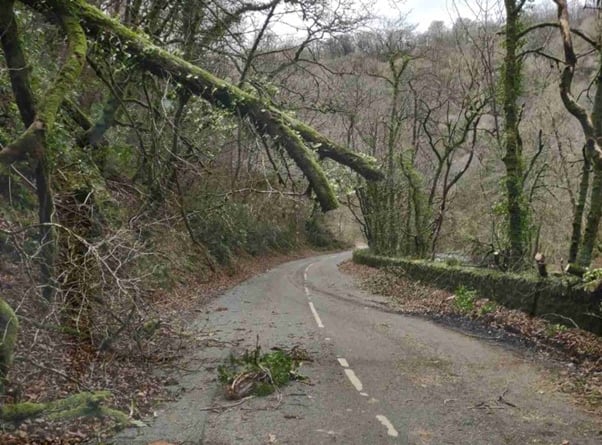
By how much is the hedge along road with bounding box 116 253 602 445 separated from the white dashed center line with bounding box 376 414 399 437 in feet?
0.03

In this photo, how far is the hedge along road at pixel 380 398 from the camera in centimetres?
585

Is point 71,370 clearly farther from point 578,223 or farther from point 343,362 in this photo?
point 578,223

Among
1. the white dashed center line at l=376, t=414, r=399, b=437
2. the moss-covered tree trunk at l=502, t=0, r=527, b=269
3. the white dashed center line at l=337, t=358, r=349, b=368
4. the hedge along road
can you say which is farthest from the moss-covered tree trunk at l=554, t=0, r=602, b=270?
the white dashed center line at l=376, t=414, r=399, b=437

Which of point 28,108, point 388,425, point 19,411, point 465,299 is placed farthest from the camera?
point 465,299

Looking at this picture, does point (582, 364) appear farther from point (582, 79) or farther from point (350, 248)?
point (350, 248)

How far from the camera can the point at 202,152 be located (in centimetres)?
1016

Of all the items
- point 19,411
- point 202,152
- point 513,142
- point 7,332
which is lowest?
point 19,411

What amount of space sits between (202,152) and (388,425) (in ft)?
19.4

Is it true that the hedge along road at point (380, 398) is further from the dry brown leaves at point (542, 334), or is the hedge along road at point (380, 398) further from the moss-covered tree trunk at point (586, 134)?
the moss-covered tree trunk at point (586, 134)

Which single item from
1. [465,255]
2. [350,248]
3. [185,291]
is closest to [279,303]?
[185,291]

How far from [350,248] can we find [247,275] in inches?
1552

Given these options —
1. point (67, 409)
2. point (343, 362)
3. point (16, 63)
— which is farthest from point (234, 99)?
point (343, 362)

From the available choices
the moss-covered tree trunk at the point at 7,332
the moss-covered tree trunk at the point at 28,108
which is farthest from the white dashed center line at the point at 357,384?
the moss-covered tree trunk at the point at 28,108

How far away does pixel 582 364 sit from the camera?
8.70 meters
